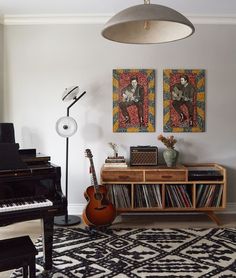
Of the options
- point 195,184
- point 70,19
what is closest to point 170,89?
point 195,184

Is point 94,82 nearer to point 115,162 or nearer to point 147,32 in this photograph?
point 115,162

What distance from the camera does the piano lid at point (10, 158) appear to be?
7.59 ft

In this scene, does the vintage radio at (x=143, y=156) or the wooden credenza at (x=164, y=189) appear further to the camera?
the vintage radio at (x=143, y=156)

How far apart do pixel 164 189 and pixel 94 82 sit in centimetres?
160

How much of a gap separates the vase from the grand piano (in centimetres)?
165

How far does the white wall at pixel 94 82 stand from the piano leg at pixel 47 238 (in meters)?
1.70

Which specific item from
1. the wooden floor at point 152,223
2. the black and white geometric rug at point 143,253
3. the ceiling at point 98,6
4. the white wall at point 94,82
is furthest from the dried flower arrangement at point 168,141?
the ceiling at point 98,6

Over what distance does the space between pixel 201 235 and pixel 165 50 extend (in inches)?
89.3

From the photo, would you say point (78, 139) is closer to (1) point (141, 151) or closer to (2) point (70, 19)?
(1) point (141, 151)

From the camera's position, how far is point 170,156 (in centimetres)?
373

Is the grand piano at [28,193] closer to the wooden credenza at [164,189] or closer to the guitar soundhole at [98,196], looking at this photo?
the guitar soundhole at [98,196]

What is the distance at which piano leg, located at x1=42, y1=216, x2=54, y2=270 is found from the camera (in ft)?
7.86

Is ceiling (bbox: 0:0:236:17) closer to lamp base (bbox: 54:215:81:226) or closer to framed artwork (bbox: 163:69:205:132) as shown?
framed artwork (bbox: 163:69:205:132)

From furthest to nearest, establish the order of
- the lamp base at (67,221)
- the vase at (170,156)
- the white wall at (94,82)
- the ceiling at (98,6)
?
the white wall at (94,82) → the vase at (170,156) → the lamp base at (67,221) → the ceiling at (98,6)
